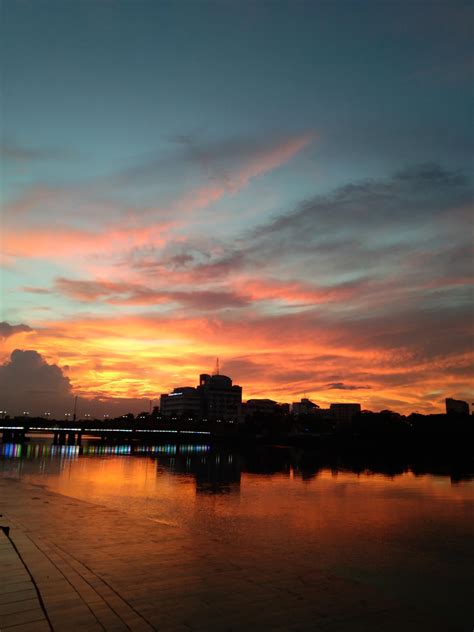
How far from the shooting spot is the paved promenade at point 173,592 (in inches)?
423

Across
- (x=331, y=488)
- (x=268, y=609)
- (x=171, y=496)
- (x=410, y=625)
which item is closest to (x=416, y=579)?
(x=410, y=625)

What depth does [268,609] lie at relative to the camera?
11930 millimetres

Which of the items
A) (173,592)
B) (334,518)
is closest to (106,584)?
(173,592)

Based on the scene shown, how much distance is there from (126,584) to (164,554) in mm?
4357

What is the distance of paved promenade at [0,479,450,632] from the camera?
423 inches

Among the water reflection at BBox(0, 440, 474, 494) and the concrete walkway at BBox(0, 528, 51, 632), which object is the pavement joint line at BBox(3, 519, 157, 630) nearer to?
the concrete walkway at BBox(0, 528, 51, 632)

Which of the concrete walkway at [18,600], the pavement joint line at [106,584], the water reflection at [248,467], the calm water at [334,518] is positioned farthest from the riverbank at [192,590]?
the water reflection at [248,467]

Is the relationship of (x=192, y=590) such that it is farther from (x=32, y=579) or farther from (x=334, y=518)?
(x=334, y=518)

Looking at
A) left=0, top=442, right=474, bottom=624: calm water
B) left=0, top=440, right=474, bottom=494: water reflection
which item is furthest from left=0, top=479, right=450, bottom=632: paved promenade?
left=0, top=440, right=474, bottom=494: water reflection

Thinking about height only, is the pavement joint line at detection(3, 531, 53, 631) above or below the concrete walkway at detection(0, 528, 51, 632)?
below

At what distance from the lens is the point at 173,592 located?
12969 mm

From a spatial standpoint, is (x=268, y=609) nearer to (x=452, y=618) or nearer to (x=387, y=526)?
(x=452, y=618)

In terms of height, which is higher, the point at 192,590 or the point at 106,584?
the point at 106,584

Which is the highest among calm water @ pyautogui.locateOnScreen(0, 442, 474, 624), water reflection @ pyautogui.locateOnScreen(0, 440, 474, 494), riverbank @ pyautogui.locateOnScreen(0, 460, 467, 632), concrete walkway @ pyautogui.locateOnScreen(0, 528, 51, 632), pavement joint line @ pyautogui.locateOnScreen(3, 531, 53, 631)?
concrete walkway @ pyautogui.locateOnScreen(0, 528, 51, 632)
